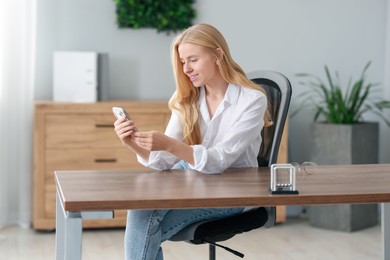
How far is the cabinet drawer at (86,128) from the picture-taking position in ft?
16.7

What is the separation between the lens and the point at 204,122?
3.20m

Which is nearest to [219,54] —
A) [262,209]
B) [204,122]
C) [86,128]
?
[204,122]

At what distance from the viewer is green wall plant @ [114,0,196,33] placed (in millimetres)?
5453

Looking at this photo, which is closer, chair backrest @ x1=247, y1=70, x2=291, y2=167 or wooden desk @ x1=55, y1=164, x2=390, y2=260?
wooden desk @ x1=55, y1=164, x2=390, y2=260

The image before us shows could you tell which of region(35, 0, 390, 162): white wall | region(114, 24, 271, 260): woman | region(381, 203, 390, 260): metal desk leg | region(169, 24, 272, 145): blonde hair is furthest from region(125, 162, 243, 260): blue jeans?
region(35, 0, 390, 162): white wall

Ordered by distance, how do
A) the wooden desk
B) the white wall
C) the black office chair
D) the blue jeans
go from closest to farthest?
the wooden desk < the blue jeans < the black office chair < the white wall

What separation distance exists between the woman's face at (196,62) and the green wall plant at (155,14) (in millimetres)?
2377

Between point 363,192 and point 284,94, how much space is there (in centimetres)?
83

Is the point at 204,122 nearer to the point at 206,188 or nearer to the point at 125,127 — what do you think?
the point at 125,127

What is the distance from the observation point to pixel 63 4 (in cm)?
541

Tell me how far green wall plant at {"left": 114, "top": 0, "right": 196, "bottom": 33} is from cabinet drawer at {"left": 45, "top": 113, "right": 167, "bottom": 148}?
0.69 m

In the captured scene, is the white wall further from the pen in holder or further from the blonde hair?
the pen in holder

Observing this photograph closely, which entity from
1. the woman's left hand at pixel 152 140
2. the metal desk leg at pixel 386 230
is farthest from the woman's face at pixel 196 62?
the metal desk leg at pixel 386 230

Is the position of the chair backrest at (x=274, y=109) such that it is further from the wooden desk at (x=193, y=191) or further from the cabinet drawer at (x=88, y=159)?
the cabinet drawer at (x=88, y=159)
